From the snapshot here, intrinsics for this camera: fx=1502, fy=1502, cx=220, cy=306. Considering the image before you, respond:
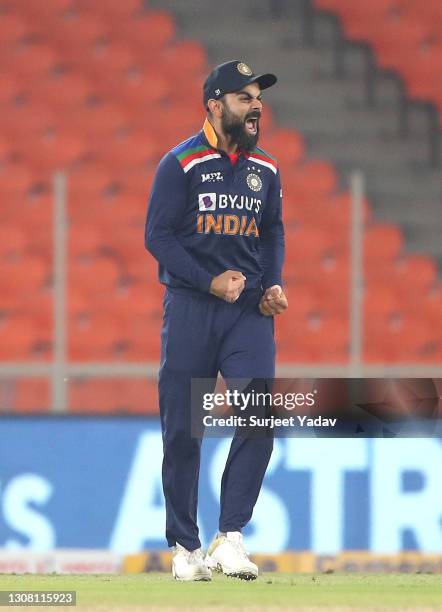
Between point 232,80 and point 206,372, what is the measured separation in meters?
0.85

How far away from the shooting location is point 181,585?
14.4 ft

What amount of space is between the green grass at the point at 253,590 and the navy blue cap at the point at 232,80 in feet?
4.67

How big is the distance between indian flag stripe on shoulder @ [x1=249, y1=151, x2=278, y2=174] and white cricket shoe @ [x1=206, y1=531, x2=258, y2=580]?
1.08 meters

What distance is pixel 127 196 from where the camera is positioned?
8.84 metres

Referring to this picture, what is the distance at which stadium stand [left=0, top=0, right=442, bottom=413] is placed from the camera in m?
8.08

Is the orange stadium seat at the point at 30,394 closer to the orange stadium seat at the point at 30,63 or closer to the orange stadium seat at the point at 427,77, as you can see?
the orange stadium seat at the point at 30,63

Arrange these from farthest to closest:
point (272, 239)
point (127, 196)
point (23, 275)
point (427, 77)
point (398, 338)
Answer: point (427, 77)
point (127, 196)
point (398, 338)
point (23, 275)
point (272, 239)

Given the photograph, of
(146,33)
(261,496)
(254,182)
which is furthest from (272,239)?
(146,33)

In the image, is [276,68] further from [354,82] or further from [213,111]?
[213,111]

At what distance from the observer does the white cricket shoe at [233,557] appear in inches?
171

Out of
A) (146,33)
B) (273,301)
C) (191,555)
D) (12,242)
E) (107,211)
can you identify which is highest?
(146,33)

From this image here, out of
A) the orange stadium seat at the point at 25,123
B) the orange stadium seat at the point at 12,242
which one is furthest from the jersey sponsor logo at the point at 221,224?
the orange stadium seat at the point at 25,123

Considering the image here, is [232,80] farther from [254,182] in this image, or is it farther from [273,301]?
[273,301]

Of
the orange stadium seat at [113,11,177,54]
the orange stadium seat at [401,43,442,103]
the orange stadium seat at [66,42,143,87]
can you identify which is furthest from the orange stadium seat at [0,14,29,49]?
the orange stadium seat at [401,43,442,103]
